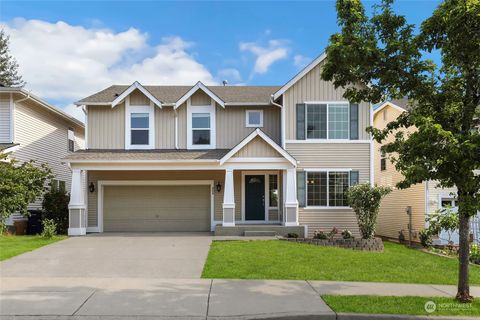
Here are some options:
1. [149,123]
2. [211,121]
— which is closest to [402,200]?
[211,121]

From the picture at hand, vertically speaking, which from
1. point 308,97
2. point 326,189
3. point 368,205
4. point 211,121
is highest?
point 308,97

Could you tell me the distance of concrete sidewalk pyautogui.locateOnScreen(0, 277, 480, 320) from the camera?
259 inches

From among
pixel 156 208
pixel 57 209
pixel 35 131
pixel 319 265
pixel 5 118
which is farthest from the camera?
pixel 35 131

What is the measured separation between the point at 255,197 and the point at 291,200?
7.42 ft

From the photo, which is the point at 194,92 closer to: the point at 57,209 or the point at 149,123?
the point at 149,123

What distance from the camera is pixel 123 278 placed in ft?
→ 29.9

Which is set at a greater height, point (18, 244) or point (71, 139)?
point (71, 139)

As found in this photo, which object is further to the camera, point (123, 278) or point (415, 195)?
point (415, 195)

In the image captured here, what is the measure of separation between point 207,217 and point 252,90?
20.9 ft

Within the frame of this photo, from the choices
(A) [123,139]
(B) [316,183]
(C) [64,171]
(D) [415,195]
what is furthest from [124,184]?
(D) [415,195]

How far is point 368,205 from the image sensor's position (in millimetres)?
16031

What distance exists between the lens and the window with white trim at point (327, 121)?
1797cm

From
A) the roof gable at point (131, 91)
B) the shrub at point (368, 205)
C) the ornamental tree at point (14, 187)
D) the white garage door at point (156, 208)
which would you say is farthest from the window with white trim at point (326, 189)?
the ornamental tree at point (14, 187)

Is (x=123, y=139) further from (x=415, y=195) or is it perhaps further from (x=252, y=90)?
(x=415, y=195)
